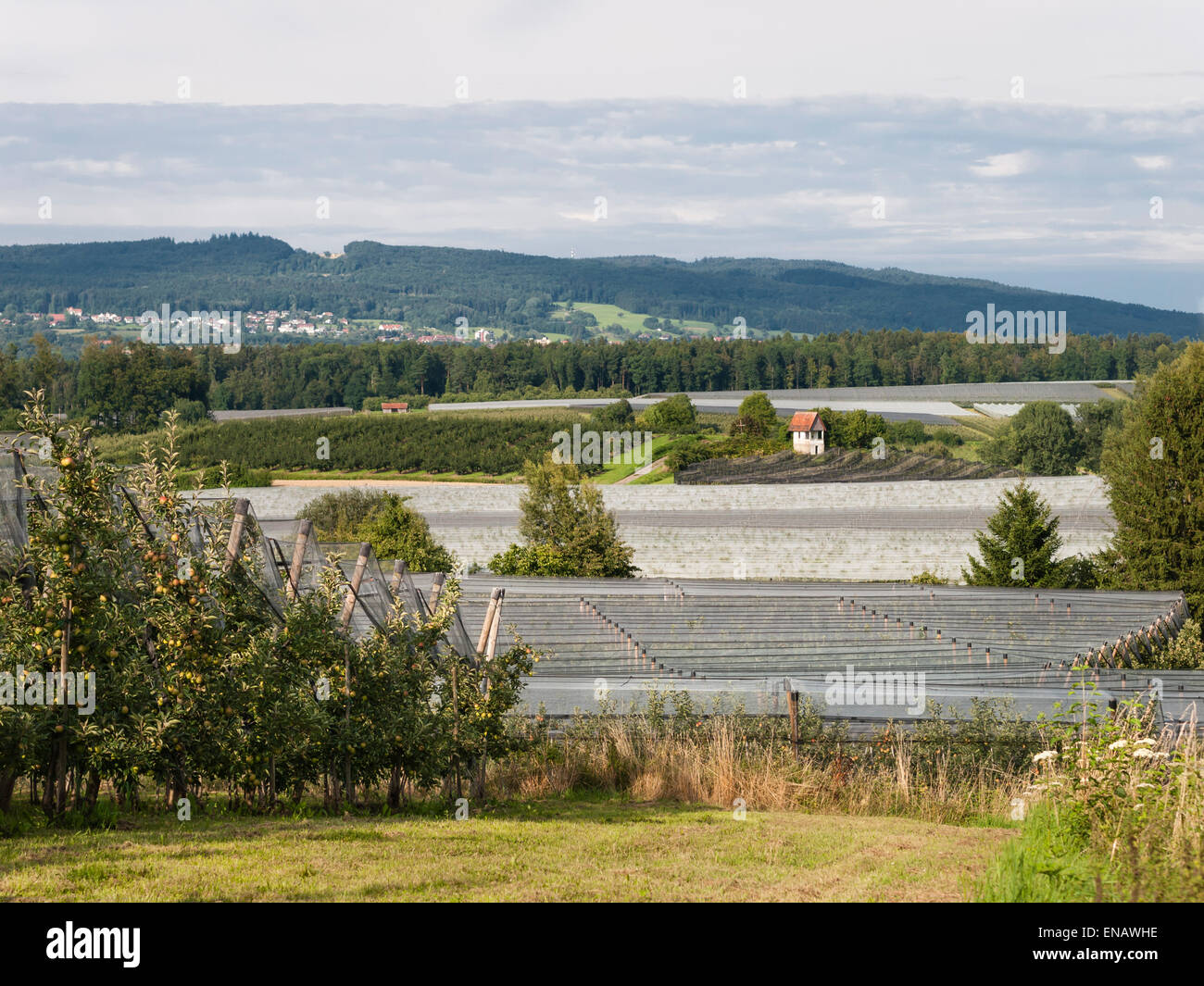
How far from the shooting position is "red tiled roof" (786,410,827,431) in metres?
90.9

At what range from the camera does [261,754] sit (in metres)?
8.16

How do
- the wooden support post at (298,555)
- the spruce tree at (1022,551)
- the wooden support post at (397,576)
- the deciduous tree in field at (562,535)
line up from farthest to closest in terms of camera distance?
the deciduous tree in field at (562,535)
the spruce tree at (1022,551)
the wooden support post at (397,576)
the wooden support post at (298,555)

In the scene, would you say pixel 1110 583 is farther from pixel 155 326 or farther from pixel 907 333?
pixel 155 326

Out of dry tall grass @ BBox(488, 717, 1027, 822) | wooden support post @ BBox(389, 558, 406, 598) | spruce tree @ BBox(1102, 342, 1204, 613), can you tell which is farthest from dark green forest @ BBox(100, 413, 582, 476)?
wooden support post @ BBox(389, 558, 406, 598)

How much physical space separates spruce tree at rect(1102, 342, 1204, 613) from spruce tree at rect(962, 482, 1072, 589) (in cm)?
266

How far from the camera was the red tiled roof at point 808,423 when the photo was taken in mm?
90875

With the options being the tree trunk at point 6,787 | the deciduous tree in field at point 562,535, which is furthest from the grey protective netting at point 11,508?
the deciduous tree in field at point 562,535

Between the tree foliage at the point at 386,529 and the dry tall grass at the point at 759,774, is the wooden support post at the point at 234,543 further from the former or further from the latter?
the tree foliage at the point at 386,529

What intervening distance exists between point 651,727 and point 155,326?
181075 mm

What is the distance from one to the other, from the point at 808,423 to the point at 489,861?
8602 cm

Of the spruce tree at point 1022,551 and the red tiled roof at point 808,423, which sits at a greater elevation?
the red tiled roof at point 808,423

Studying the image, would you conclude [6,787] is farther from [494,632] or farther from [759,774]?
[759,774]

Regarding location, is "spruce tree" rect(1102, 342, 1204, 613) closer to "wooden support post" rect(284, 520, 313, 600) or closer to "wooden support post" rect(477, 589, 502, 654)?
"wooden support post" rect(477, 589, 502, 654)

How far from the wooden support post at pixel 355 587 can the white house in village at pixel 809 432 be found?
266 feet
